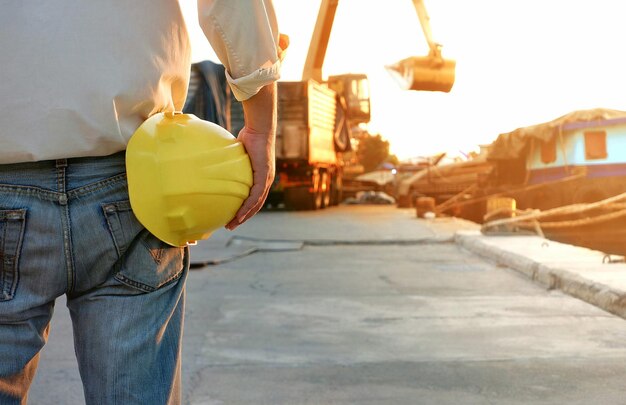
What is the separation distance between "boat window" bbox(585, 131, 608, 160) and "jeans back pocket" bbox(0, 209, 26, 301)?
19500 millimetres

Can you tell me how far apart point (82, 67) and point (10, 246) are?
0.36 meters

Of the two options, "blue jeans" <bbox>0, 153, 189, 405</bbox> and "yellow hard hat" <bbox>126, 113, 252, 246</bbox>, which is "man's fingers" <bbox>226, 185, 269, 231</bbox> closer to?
"yellow hard hat" <bbox>126, 113, 252, 246</bbox>

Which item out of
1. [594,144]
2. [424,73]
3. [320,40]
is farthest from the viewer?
[320,40]

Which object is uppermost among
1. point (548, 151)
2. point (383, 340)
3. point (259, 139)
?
point (548, 151)

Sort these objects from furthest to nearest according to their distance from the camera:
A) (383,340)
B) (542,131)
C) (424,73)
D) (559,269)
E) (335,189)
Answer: (335,189)
(424,73)
(542,131)
(559,269)
(383,340)

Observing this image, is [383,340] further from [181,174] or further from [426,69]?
[426,69]

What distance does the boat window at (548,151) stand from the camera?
21609 millimetres

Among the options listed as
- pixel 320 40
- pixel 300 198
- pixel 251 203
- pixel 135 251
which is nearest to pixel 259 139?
pixel 251 203

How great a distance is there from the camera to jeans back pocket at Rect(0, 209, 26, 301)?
1.77 meters

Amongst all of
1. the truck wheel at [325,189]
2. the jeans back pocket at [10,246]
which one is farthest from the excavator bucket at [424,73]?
the jeans back pocket at [10,246]

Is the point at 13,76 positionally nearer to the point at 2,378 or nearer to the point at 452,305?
the point at 2,378

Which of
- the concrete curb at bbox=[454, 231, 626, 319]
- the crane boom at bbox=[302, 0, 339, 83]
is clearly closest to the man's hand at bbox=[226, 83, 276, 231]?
the concrete curb at bbox=[454, 231, 626, 319]

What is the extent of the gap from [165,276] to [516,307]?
532cm

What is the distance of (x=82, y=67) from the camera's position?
1784 millimetres
